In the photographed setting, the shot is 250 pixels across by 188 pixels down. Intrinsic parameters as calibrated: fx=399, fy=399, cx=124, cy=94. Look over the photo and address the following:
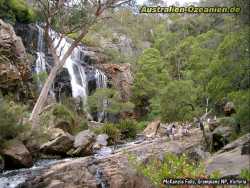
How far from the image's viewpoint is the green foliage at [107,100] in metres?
33.5

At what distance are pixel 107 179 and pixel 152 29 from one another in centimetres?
6001

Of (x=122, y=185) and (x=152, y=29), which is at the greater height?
(x=152, y=29)

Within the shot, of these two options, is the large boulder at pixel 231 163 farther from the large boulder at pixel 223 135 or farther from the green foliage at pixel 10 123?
the green foliage at pixel 10 123

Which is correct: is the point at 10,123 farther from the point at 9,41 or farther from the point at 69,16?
the point at 9,41

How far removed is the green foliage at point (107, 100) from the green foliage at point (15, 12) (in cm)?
843

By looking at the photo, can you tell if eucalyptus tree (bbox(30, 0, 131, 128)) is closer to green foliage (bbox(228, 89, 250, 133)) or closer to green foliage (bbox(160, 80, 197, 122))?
green foliage (bbox(228, 89, 250, 133))

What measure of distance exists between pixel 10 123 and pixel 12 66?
396 inches

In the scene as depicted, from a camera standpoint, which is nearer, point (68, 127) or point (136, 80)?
point (68, 127)

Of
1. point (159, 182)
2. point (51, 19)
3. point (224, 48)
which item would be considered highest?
point (51, 19)

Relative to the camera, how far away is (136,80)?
140 ft

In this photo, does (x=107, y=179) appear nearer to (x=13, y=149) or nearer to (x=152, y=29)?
(x=13, y=149)

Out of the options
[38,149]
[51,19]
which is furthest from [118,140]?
[51,19]

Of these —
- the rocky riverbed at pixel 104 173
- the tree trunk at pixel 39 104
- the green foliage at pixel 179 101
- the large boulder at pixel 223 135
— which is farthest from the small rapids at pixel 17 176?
the green foliage at pixel 179 101

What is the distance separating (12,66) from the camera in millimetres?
25266
